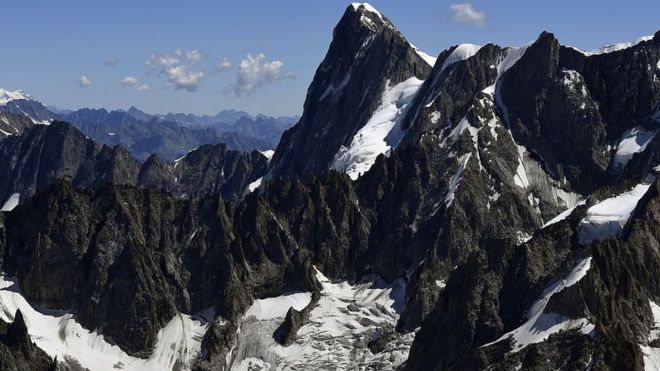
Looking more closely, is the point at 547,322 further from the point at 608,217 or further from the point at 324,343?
the point at 324,343

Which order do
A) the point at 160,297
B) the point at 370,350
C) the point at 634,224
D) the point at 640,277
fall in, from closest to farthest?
1. the point at 640,277
2. the point at 634,224
3. the point at 370,350
4. the point at 160,297

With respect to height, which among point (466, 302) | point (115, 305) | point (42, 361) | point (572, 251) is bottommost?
point (42, 361)

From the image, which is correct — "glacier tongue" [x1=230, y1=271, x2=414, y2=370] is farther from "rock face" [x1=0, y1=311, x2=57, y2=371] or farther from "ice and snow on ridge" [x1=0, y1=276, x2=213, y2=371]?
"rock face" [x1=0, y1=311, x2=57, y2=371]

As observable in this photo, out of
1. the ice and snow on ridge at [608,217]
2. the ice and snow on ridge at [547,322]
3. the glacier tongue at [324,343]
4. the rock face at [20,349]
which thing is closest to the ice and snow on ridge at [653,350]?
the ice and snow on ridge at [547,322]

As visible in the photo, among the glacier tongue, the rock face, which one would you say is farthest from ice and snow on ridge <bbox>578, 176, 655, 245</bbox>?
the rock face

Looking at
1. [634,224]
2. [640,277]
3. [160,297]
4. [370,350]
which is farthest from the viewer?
[160,297]

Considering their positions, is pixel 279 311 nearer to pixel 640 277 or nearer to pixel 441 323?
pixel 441 323

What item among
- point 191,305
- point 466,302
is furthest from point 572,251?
point 191,305
